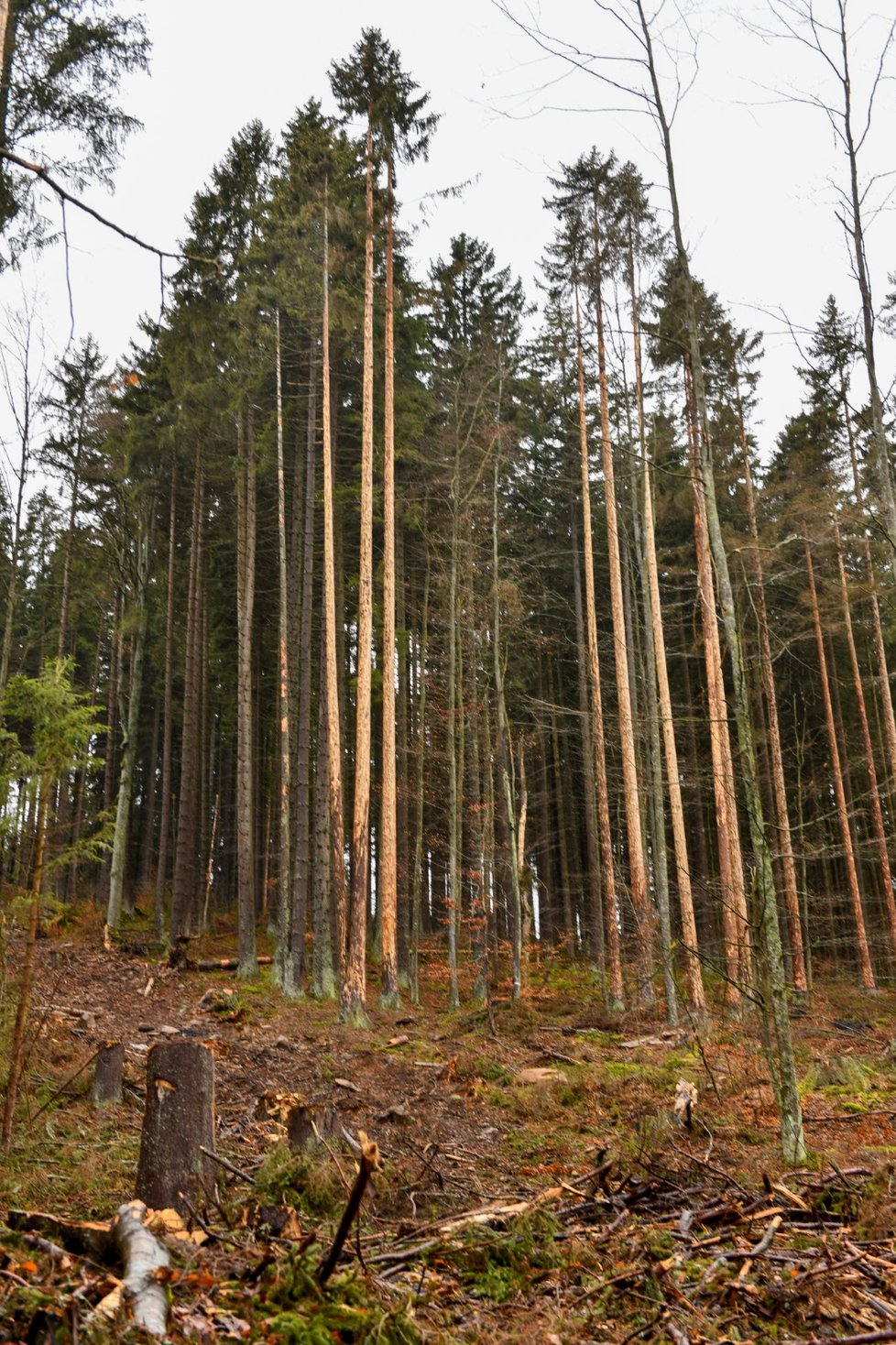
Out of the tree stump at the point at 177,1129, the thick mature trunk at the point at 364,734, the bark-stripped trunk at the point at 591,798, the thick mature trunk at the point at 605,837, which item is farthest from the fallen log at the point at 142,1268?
the bark-stripped trunk at the point at 591,798

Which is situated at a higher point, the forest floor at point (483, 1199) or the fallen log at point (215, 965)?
the fallen log at point (215, 965)

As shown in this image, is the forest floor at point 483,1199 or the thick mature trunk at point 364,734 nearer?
the forest floor at point 483,1199

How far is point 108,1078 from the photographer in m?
7.37

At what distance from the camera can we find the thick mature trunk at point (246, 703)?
59.7 ft

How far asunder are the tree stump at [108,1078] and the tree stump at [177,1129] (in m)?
2.82

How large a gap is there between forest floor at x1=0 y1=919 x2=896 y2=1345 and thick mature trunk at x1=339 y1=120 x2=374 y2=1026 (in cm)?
192

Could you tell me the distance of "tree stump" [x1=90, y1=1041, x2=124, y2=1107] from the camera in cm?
728

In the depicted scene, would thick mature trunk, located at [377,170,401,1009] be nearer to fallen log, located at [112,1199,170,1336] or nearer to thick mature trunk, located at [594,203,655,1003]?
thick mature trunk, located at [594,203,655,1003]

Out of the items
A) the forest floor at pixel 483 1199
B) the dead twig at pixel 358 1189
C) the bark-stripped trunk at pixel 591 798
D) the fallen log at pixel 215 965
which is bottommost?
the forest floor at pixel 483 1199

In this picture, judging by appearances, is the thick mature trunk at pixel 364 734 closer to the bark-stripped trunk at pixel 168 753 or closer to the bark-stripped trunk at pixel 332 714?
the bark-stripped trunk at pixel 332 714

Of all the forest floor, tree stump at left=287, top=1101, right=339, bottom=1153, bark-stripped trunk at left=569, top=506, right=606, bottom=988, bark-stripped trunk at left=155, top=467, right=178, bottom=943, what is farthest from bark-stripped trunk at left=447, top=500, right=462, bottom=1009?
tree stump at left=287, top=1101, right=339, bottom=1153

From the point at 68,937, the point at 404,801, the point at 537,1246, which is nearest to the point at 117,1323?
the point at 537,1246

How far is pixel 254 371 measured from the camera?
1948 centimetres

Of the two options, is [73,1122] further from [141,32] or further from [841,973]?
[841,973]
